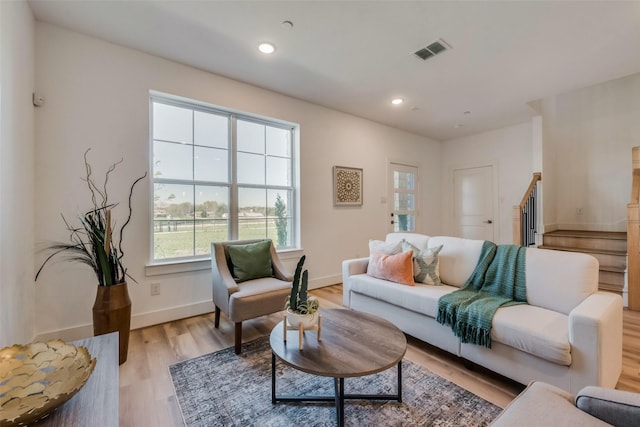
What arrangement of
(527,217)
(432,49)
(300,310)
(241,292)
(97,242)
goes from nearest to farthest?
(300,310)
(97,242)
(241,292)
(432,49)
(527,217)

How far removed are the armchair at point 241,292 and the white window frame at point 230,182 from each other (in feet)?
1.71

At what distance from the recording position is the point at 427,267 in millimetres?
2488

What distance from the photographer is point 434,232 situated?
19.4ft

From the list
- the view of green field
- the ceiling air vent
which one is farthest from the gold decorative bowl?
the ceiling air vent

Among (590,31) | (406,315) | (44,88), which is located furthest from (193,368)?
(590,31)

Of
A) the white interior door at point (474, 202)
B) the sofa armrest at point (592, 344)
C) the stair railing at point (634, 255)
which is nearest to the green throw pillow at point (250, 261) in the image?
the sofa armrest at point (592, 344)

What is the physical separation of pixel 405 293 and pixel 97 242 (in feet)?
7.95

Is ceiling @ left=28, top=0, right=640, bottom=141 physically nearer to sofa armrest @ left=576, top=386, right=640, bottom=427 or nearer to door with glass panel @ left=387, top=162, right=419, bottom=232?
door with glass panel @ left=387, top=162, right=419, bottom=232

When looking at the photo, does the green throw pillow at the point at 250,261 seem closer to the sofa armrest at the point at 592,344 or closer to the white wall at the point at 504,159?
the sofa armrest at the point at 592,344

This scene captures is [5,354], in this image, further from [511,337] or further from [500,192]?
[500,192]

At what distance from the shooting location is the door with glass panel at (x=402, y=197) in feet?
16.5

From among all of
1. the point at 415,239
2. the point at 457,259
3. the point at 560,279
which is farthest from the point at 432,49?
the point at 560,279

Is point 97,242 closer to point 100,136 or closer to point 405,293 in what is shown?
point 100,136

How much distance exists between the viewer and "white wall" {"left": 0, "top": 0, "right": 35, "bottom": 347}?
1617 millimetres
